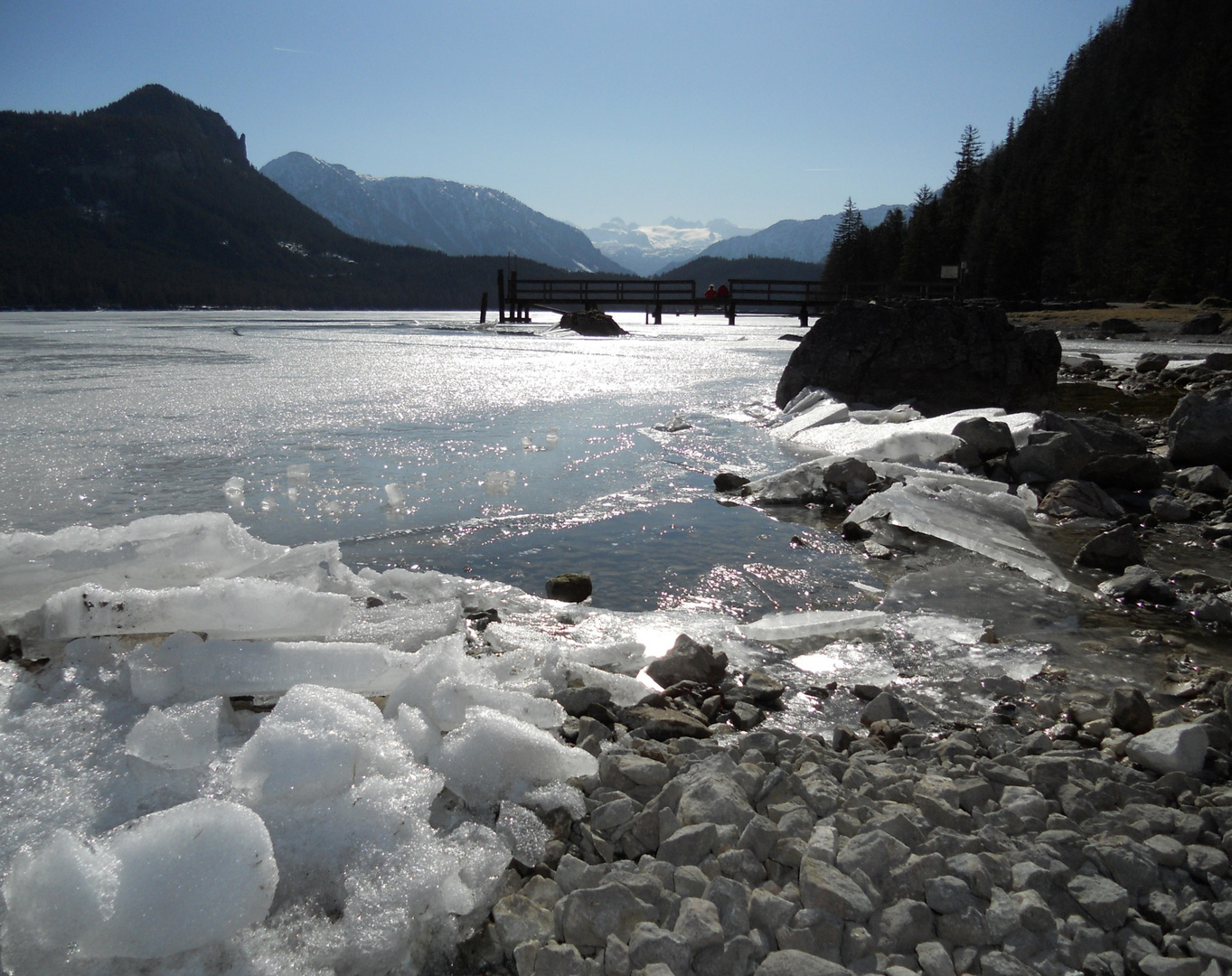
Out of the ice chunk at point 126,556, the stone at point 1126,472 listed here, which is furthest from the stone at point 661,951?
the stone at point 1126,472

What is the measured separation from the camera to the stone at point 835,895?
1.69 metres

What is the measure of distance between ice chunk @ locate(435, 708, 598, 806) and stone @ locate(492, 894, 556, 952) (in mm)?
376

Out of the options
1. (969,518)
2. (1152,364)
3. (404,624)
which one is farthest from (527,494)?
(1152,364)

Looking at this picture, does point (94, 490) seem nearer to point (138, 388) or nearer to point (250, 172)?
point (138, 388)

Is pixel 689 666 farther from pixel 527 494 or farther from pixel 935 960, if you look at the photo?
pixel 527 494

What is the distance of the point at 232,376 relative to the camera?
45.5ft

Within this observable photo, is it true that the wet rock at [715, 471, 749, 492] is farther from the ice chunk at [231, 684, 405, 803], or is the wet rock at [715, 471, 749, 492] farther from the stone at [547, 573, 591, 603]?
the ice chunk at [231, 684, 405, 803]

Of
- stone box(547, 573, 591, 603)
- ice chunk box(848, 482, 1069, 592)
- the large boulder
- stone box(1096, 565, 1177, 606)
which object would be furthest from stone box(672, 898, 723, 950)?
the large boulder

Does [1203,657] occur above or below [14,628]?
below

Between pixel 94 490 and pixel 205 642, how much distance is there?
3955mm

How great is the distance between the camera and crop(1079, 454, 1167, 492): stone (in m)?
6.27

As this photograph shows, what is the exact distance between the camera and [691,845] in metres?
1.90

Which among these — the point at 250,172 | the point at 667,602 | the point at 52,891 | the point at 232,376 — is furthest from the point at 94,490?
the point at 250,172

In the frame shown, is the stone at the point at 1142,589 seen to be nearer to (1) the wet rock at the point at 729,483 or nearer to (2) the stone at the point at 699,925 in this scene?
(1) the wet rock at the point at 729,483
